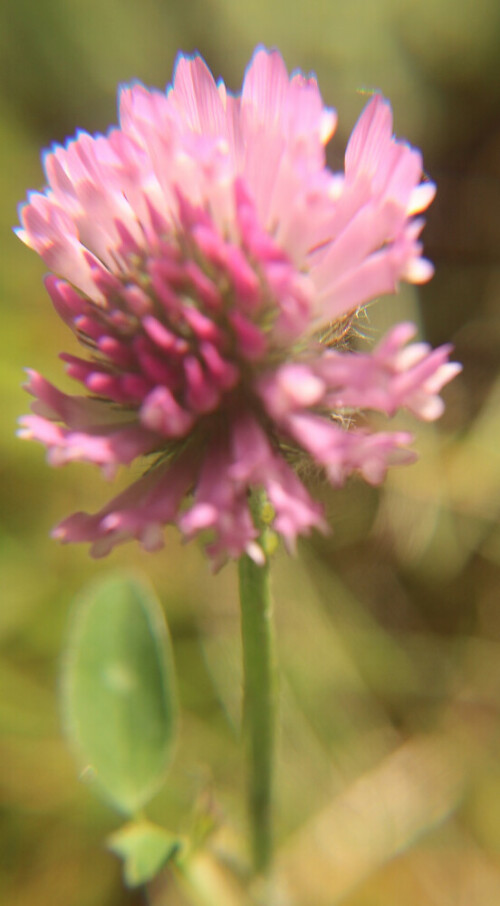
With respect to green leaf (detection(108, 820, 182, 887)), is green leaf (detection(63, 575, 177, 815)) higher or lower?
higher

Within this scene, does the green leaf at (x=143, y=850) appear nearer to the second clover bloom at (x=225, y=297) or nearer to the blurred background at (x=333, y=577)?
the blurred background at (x=333, y=577)

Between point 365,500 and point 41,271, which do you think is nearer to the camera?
point 365,500

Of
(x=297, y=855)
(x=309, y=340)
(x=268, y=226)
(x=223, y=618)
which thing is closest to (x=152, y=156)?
(x=268, y=226)

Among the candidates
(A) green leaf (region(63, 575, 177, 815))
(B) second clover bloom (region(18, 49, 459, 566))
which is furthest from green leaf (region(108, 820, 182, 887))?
(B) second clover bloom (region(18, 49, 459, 566))

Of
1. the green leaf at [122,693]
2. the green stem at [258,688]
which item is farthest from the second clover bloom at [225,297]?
the green leaf at [122,693]

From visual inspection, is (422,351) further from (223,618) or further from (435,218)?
(435,218)

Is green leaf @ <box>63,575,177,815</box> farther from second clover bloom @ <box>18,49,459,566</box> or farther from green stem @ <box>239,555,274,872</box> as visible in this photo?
second clover bloom @ <box>18,49,459,566</box>
